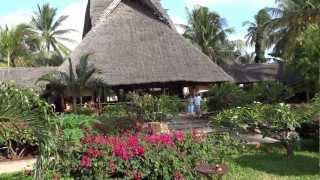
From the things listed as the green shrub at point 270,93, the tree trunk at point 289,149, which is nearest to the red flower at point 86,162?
the tree trunk at point 289,149

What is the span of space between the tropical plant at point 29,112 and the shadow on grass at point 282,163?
667 centimetres

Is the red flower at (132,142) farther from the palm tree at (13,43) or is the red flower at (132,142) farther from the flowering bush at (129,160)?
the palm tree at (13,43)

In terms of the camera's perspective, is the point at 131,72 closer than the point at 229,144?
No

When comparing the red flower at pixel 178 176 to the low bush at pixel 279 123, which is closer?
the red flower at pixel 178 176

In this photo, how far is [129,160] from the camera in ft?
29.3

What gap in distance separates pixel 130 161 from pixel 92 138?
35.2 inches

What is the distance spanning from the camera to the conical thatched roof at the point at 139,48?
26984 mm

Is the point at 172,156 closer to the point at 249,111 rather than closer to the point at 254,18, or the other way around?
the point at 249,111

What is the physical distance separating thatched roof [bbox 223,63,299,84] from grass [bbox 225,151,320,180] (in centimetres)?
2398

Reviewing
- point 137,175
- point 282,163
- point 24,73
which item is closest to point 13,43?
point 24,73

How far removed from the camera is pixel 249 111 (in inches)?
560

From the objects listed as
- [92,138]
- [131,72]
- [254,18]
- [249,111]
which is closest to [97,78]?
[131,72]

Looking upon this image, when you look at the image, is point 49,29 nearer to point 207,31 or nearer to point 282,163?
point 207,31

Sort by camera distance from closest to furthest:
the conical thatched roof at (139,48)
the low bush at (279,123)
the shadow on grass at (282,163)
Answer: the shadow on grass at (282,163) < the low bush at (279,123) < the conical thatched roof at (139,48)
